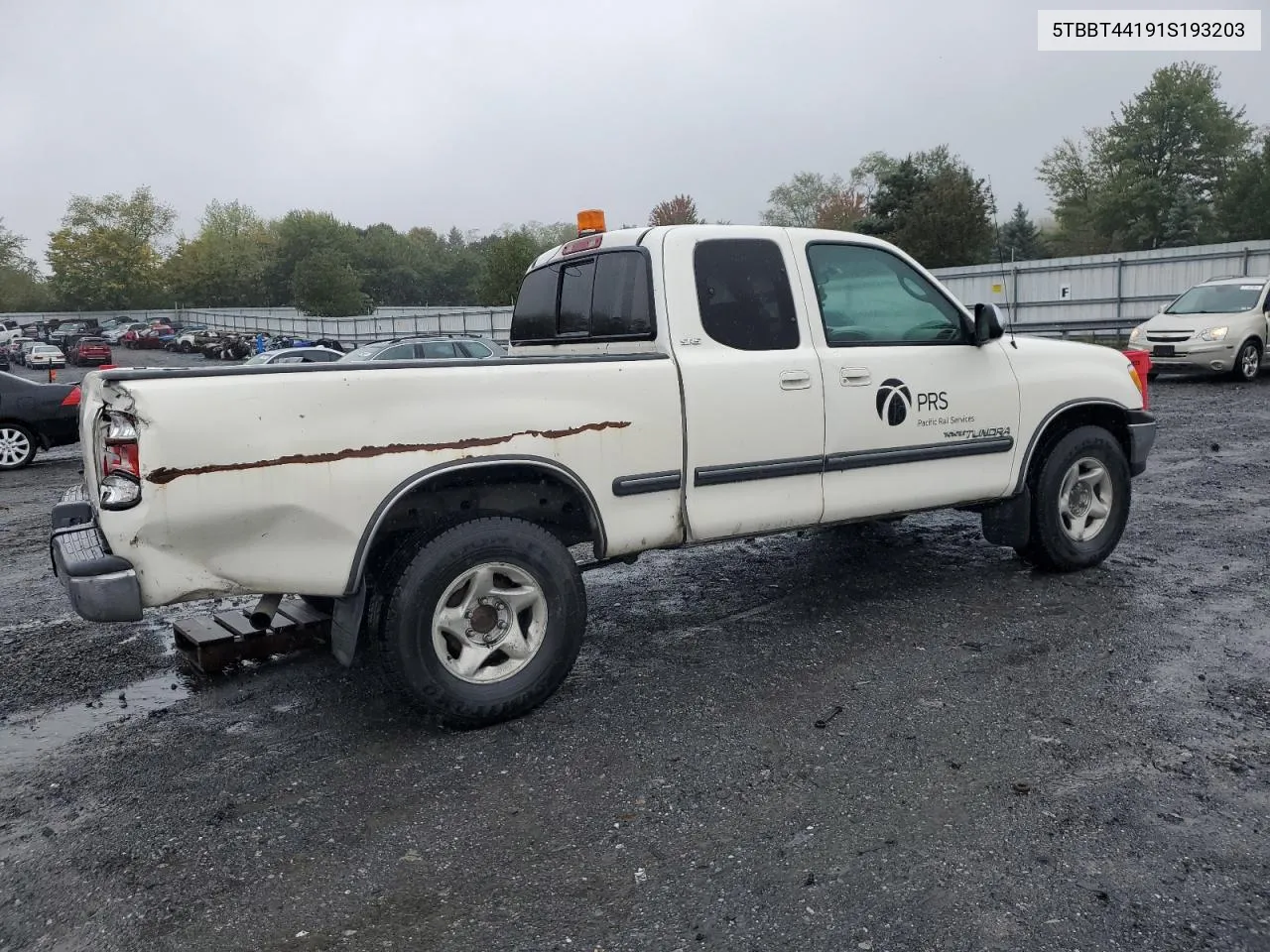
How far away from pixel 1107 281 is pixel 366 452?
26.3 metres

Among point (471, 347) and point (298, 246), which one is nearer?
point (471, 347)

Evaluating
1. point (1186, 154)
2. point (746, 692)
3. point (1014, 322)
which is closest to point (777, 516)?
point (746, 692)

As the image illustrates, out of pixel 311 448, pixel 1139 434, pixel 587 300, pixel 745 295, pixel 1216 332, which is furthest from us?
pixel 1216 332

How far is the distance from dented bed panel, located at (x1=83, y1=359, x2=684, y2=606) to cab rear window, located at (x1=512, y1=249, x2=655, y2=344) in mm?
559

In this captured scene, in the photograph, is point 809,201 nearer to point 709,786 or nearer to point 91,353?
point 91,353

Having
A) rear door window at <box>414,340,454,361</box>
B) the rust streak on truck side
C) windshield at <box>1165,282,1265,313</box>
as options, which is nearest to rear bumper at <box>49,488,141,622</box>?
the rust streak on truck side

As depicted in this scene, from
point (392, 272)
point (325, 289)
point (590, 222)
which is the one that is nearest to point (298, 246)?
point (392, 272)

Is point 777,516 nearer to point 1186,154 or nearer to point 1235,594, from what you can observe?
point 1235,594

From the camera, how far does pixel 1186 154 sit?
54219 mm

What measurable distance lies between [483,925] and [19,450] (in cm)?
1279

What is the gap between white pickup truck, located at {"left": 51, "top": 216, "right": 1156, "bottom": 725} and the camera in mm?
3498

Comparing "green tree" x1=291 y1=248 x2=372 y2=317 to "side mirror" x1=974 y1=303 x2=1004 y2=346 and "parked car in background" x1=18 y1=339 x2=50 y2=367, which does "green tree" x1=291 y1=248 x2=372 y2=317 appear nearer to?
"parked car in background" x1=18 y1=339 x2=50 y2=367

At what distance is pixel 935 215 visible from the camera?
44188mm

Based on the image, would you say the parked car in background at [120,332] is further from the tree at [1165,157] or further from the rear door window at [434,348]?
the tree at [1165,157]
